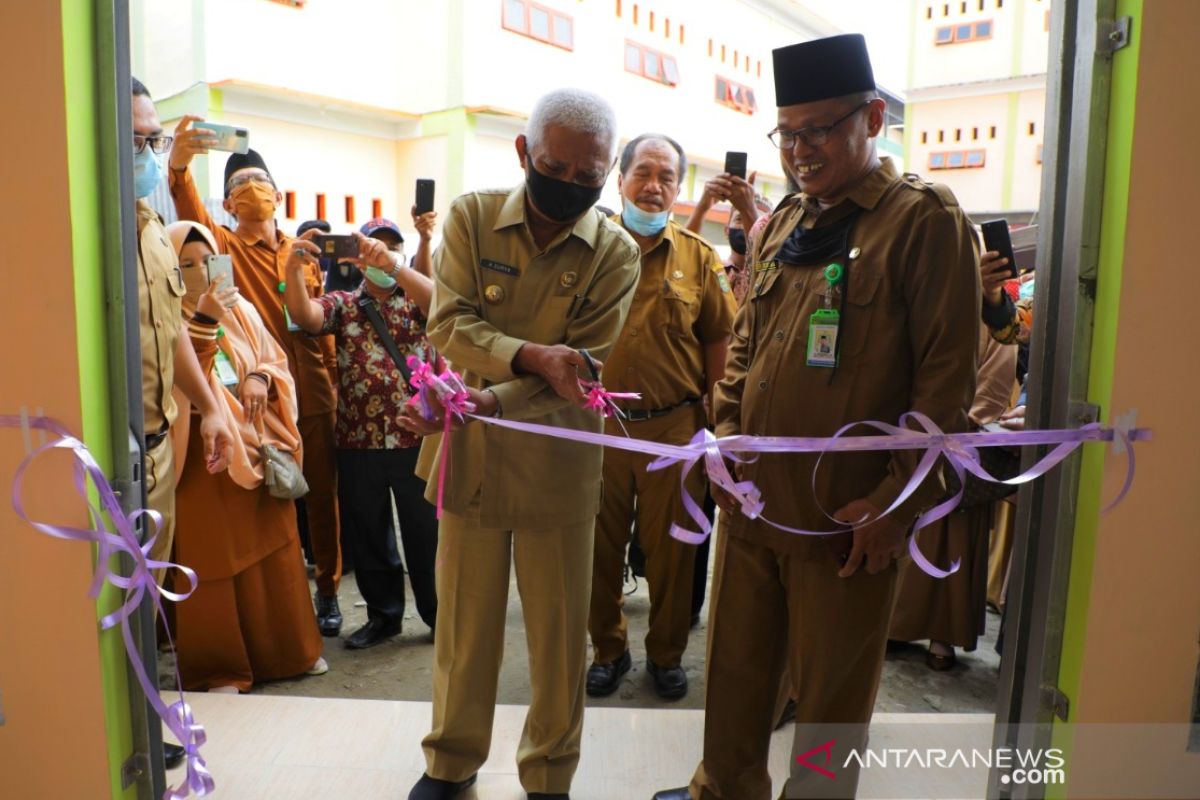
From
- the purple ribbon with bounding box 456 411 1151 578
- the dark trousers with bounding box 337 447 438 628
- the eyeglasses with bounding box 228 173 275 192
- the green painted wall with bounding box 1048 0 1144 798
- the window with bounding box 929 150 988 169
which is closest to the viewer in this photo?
the green painted wall with bounding box 1048 0 1144 798

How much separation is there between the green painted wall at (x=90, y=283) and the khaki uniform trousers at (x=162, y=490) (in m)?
0.70

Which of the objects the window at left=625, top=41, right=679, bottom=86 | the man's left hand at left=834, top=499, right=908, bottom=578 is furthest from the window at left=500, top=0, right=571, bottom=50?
the man's left hand at left=834, top=499, right=908, bottom=578

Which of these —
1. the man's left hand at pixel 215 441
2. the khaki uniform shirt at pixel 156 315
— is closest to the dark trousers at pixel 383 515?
the man's left hand at pixel 215 441

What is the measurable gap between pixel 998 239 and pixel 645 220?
1.25 metres

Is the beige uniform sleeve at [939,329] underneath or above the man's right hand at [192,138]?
underneath

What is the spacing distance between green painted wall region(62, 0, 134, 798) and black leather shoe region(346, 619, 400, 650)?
188cm

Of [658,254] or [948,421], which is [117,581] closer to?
[948,421]

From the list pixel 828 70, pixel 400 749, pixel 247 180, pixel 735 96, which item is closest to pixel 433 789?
pixel 400 749

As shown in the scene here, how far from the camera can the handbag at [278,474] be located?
10.5 feet

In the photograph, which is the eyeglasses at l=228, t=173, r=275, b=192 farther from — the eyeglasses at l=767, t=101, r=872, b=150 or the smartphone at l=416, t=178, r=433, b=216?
the eyeglasses at l=767, t=101, r=872, b=150

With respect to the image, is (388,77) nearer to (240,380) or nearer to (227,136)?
(227,136)

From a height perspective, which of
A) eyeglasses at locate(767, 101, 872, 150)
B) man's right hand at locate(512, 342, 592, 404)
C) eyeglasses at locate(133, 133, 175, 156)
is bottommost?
man's right hand at locate(512, 342, 592, 404)

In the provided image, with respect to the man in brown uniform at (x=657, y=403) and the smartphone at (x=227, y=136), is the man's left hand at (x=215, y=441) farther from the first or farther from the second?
the man in brown uniform at (x=657, y=403)

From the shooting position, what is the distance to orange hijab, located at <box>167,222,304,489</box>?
10.1 ft
